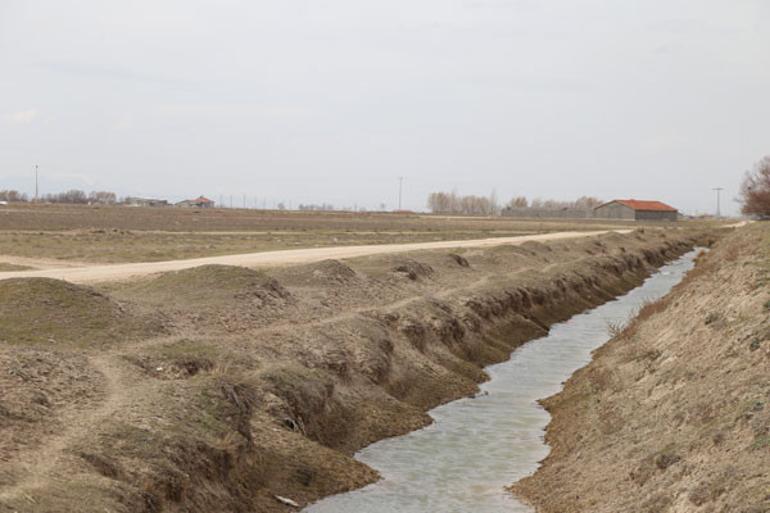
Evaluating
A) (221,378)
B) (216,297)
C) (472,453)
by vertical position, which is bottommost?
(472,453)

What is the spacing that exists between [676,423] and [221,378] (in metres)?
10.0

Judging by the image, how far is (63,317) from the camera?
952 inches

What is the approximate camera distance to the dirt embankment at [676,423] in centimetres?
1548

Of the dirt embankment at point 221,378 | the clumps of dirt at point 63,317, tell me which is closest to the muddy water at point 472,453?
the dirt embankment at point 221,378

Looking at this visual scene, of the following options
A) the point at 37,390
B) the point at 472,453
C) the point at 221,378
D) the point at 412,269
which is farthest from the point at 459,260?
the point at 37,390

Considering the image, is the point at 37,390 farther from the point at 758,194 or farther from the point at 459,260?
the point at 758,194

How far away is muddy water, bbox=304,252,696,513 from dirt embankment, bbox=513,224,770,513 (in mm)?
704

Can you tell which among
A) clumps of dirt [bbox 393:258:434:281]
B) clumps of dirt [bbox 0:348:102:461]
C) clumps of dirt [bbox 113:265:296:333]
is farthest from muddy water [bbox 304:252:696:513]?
clumps of dirt [bbox 393:258:434:281]

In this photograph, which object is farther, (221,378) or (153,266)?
(153,266)

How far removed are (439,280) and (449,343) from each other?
1348 centimetres

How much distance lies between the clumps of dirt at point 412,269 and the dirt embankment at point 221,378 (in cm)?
171

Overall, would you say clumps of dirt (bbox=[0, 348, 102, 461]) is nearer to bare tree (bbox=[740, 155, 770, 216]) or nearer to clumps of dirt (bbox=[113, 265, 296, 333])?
clumps of dirt (bbox=[113, 265, 296, 333])

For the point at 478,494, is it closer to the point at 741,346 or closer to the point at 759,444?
the point at 759,444

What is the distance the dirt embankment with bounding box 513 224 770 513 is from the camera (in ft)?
50.8
